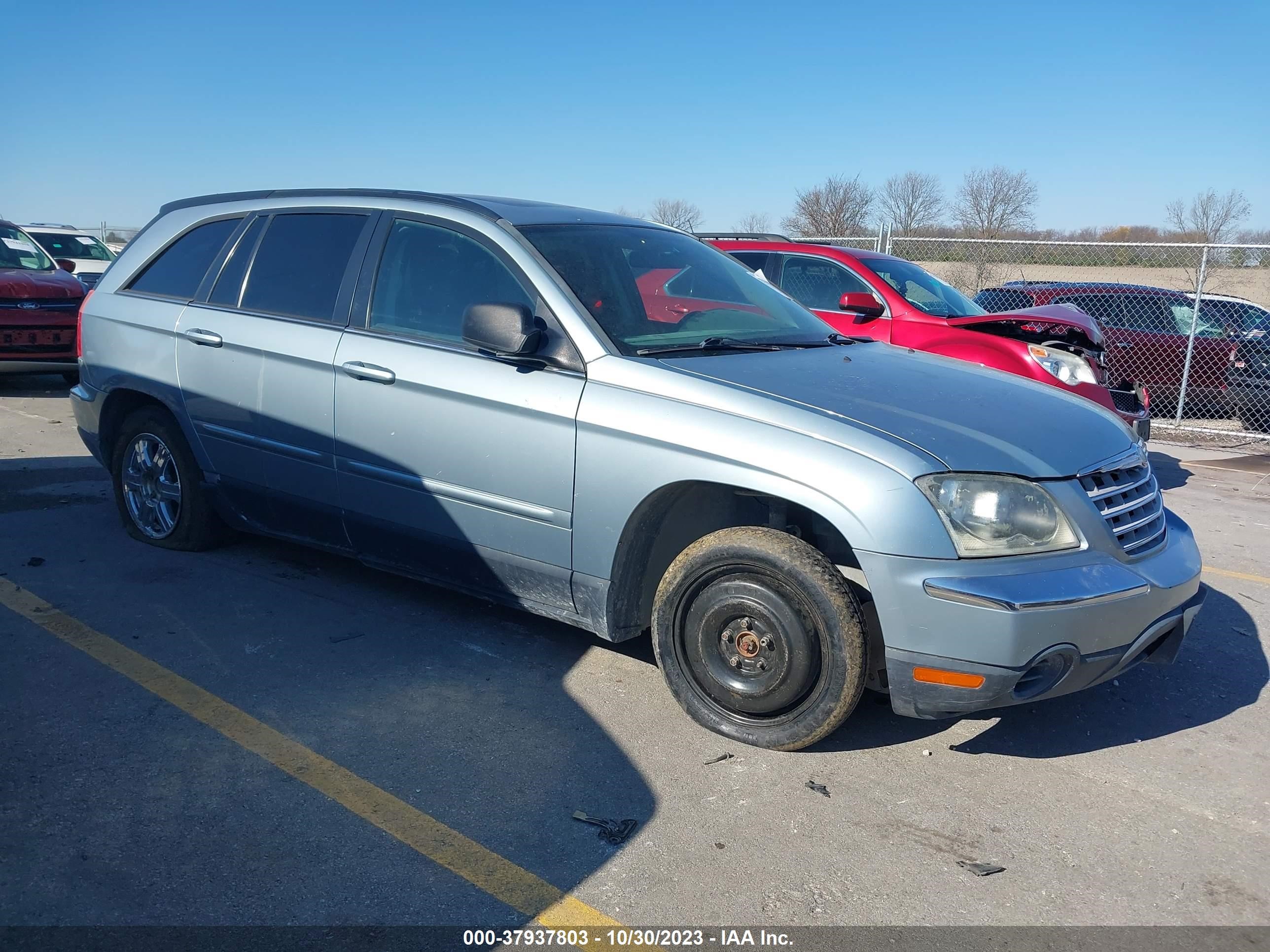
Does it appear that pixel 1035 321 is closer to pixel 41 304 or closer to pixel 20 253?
pixel 41 304

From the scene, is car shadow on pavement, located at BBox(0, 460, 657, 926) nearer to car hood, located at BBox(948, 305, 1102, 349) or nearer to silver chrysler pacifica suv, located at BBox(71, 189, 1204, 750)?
silver chrysler pacifica suv, located at BBox(71, 189, 1204, 750)

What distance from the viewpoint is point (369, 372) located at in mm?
4359

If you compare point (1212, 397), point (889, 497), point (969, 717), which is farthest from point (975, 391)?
point (1212, 397)

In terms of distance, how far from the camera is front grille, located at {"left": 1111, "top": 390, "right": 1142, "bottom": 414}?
25.1ft

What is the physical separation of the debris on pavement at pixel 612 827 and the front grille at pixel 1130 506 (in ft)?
5.85

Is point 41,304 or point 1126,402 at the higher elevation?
point 41,304

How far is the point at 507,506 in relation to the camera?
13.2 ft

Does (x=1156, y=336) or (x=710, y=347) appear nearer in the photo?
(x=710, y=347)

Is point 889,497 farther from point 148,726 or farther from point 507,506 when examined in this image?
point 148,726

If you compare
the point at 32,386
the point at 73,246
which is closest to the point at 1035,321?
the point at 32,386

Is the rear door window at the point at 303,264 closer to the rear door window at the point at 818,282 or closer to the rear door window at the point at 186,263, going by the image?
the rear door window at the point at 186,263

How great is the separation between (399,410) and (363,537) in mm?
647

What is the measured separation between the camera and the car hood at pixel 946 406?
3.34 m

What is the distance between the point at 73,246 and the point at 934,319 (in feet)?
50.5
